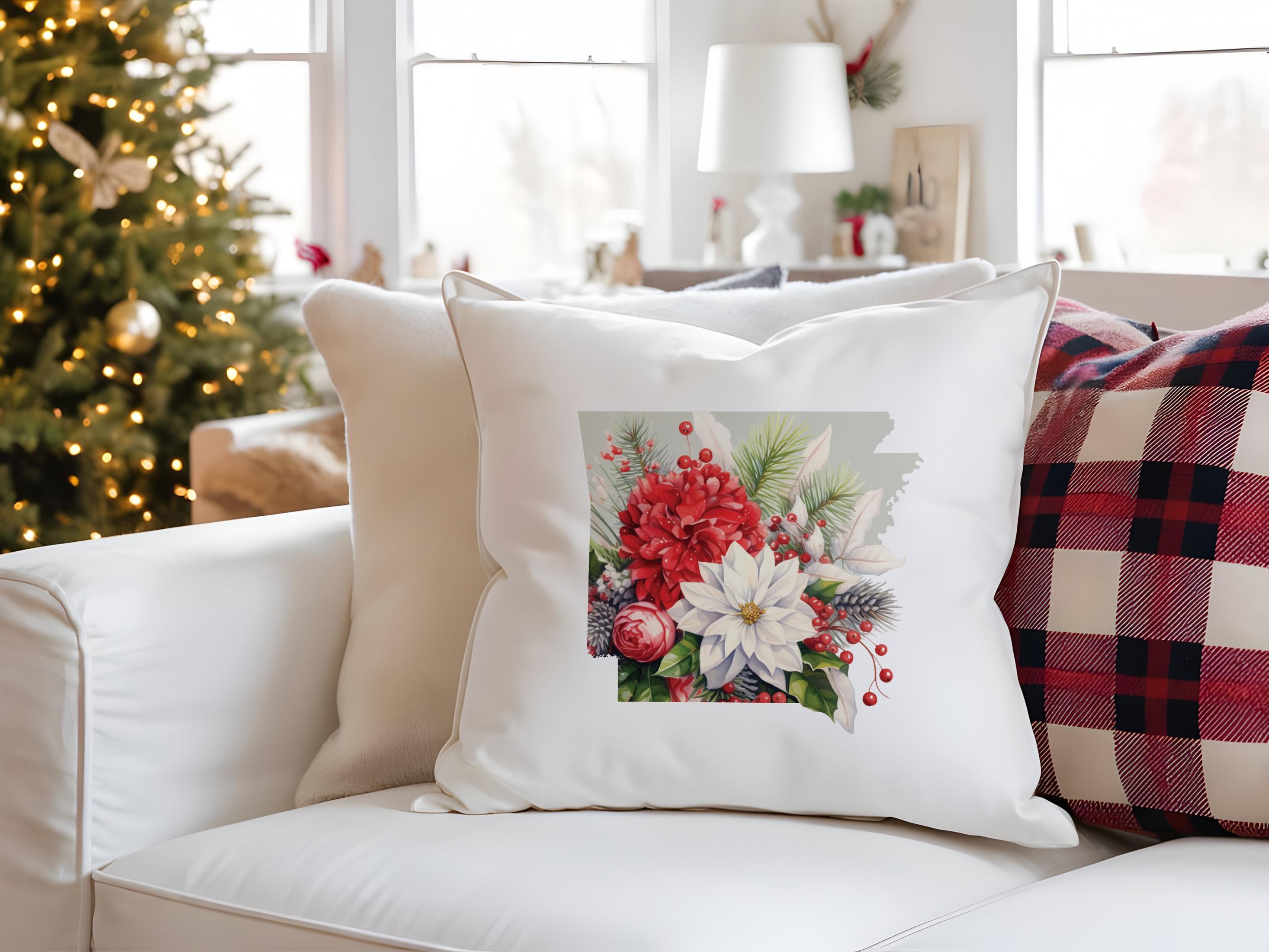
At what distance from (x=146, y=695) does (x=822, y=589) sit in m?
0.59

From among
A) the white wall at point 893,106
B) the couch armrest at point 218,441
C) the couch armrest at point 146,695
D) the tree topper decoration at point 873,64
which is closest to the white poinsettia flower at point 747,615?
the couch armrest at point 146,695

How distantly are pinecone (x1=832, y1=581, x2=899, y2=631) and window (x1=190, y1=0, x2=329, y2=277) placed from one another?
337 cm

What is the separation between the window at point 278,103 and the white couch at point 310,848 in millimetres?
3035

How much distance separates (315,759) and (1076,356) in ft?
2.68

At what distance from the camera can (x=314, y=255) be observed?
13.4 feet

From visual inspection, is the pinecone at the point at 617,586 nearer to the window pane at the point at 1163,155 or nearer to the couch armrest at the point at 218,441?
the couch armrest at the point at 218,441

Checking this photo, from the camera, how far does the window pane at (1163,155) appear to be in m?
3.68

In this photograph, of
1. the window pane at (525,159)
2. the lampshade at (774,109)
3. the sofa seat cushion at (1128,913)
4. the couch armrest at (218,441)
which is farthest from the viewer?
the window pane at (525,159)

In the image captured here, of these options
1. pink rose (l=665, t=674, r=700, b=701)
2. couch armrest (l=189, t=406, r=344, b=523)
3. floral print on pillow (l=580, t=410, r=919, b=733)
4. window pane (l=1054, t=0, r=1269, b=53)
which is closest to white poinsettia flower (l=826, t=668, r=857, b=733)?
floral print on pillow (l=580, t=410, r=919, b=733)

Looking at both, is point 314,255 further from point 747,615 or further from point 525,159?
point 747,615

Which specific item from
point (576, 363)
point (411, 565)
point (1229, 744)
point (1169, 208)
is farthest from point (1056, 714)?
point (1169, 208)

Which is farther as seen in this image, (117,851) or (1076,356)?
(1076,356)

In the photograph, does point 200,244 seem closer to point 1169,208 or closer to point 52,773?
point 52,773

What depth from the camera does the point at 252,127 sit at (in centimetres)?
411
